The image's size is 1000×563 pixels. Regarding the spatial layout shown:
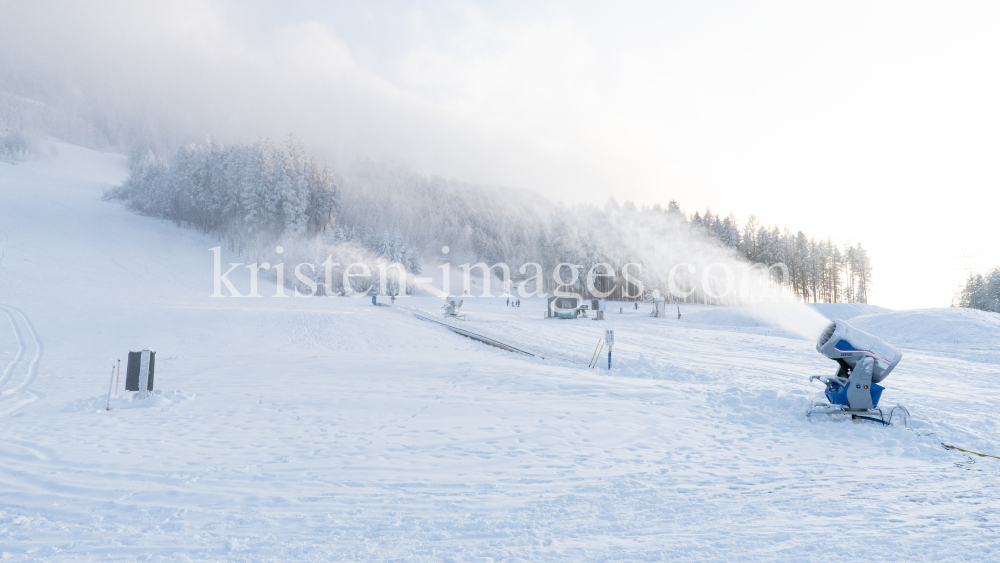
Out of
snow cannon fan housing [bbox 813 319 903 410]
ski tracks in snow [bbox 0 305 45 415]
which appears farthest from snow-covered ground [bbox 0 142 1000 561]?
snow cannon fan housing [bbox 813 319 903 410]

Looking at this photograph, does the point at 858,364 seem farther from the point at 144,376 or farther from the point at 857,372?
the point at 144,376

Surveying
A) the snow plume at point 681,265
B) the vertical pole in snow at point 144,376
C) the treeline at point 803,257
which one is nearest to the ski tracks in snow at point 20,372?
the vertical pole in snow at point 144,376

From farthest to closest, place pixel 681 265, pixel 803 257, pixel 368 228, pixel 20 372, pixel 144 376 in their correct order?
1. pixel 368 228
2. pixel 803 257
3. pixel 681 265
4. pixel 20 372
5. pixel 144 376

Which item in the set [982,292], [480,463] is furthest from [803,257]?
[480,463]

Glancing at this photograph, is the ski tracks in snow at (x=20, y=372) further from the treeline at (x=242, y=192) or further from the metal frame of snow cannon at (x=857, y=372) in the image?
the treeline at (x=242, y=192)

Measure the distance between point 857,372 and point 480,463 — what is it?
7.89 meters

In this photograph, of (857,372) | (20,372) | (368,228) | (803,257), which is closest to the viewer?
(857,372)

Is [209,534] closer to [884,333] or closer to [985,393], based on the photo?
[985,393]

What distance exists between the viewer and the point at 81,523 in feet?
15.8

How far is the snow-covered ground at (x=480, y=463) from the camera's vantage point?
14.9 feet

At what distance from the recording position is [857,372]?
9344 mm

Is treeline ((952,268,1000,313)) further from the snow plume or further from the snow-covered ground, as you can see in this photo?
the snow-covered ground

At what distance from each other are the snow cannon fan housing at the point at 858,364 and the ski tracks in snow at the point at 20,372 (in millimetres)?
17507

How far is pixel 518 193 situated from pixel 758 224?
66.3 m
